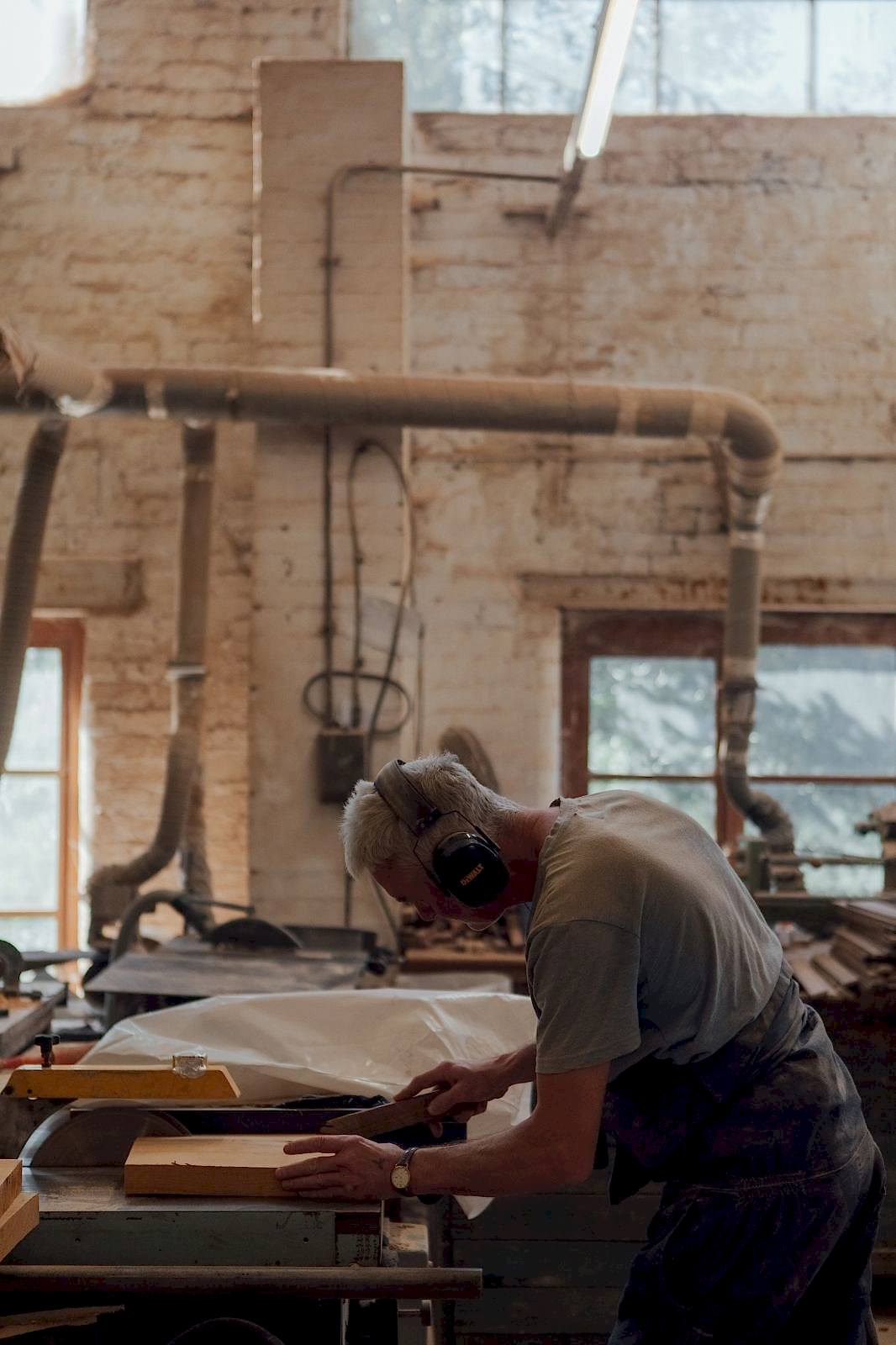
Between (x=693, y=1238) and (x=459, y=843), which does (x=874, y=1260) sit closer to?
(x=693, y=1238)

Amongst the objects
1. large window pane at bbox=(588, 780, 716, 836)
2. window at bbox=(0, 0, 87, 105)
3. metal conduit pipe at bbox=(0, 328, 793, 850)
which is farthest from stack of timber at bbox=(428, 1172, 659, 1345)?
window at bbox=(0, 0, 87, 105)

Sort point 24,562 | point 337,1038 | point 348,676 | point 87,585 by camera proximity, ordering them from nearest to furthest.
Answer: point 337,1038 < point 24,562 < point 348,676 < point 87,585

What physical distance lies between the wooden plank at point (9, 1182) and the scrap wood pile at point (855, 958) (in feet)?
6.30

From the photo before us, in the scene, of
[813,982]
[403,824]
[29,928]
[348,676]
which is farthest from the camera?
[29,928]

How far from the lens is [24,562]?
3.98 meters

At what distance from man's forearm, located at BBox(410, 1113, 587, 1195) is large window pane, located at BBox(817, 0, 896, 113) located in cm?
478

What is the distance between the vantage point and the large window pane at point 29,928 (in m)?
4.97

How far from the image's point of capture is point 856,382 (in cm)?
498

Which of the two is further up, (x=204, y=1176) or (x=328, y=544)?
(x=328, y=544)

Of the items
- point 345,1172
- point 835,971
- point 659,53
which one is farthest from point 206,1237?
point 659,53

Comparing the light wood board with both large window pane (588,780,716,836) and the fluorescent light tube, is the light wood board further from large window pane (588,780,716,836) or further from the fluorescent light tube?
large window pane (588,780,716,836)

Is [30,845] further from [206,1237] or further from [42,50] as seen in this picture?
[206,1237]

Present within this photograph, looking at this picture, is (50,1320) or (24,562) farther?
(24,562)

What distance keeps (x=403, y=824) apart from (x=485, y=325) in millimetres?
3640
